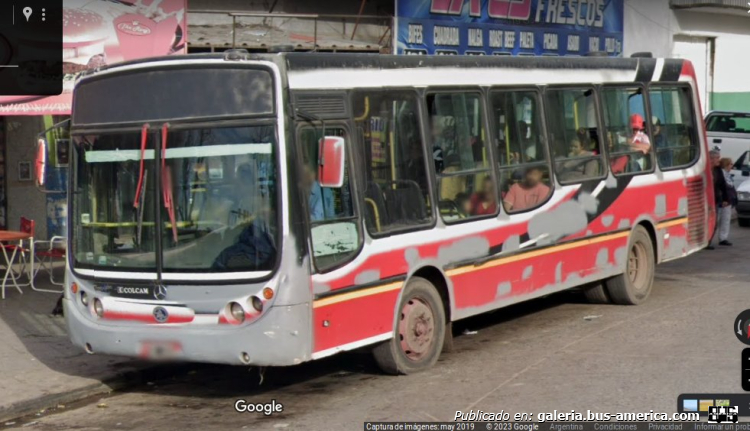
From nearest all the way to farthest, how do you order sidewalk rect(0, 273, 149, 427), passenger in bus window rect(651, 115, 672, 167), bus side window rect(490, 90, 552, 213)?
sidewalk rect(0, 273, 149, 427), bus side window rect(490, 90, 552, 213), passenger in bus window rect(651, 115, 672, 167)

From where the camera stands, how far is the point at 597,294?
1374 cm

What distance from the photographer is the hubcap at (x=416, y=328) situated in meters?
9.97

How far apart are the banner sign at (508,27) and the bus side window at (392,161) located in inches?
452

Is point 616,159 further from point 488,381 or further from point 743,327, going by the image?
point 488,381

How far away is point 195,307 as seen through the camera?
8875 millimetres

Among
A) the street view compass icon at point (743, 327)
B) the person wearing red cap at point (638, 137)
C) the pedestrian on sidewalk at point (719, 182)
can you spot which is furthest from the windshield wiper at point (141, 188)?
the pedestrian on sidewalk at point (719, 182)

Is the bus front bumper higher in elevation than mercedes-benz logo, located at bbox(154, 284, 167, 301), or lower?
lower

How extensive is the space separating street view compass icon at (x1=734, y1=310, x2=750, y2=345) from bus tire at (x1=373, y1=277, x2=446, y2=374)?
108 inches

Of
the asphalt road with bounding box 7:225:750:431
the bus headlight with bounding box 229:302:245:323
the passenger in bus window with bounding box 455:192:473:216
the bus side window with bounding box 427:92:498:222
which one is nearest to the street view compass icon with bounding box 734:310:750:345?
the asphalt road with bounding box 7:225:750:431

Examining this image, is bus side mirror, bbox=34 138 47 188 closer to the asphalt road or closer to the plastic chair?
the asphalt road

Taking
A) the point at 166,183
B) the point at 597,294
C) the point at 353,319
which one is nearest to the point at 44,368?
the point at 166,183

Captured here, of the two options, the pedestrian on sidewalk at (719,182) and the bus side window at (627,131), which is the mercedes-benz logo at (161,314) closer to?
the bus side window at (627,131)

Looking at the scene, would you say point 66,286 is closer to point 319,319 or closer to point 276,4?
point 319,319

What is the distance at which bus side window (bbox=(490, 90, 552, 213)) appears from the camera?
37.2 ft
